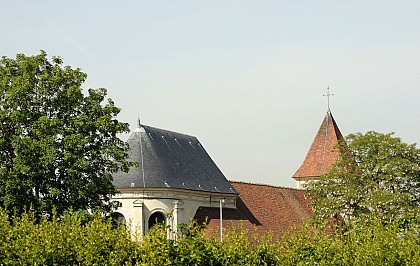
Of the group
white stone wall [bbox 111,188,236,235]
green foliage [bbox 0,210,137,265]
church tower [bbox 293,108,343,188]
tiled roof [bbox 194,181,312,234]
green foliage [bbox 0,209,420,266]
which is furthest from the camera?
church tower [bbox 293,108,343,188]

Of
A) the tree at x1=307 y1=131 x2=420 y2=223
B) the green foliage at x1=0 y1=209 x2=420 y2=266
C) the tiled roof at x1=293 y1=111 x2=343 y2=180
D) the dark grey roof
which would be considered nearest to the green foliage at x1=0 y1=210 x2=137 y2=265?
the green foliage at x1=0 y1=209 x2=420 y2=266

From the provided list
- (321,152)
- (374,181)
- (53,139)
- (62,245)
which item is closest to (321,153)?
(321,152)

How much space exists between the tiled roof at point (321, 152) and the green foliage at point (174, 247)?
4489 cm

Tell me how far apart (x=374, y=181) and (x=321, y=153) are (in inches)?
745

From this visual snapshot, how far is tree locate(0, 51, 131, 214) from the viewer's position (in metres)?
33.0

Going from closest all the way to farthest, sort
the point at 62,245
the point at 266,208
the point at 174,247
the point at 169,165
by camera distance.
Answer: the point at 62,245 < the point at 174,247 < the point at 169,165 < the point at 266,208

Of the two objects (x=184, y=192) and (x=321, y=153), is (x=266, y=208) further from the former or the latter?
(x=184, y=192)

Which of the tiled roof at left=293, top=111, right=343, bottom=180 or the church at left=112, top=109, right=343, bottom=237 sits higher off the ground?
the tiled roof at left=293, top=111, right=343, bottom=180

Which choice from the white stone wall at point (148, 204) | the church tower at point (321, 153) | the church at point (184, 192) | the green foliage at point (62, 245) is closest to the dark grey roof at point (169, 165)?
the church at point (184, 192)

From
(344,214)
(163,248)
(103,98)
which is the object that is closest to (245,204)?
(344,214)

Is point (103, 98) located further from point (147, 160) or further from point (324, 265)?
point (324, 265)

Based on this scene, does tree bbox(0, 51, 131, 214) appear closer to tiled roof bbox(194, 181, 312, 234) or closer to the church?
the church

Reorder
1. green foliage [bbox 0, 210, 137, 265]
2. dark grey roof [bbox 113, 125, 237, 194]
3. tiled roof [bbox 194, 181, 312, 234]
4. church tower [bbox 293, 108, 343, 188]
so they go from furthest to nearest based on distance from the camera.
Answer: church tower [bbox 293, 108, 343, 188]
tiled roof [bbox 194, 181, 312, 234]
dark grey roof [bbox 113, 125, 237, 194]
green foliage [bbox 0, 210, 137, 265]

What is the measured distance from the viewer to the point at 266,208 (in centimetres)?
5819
